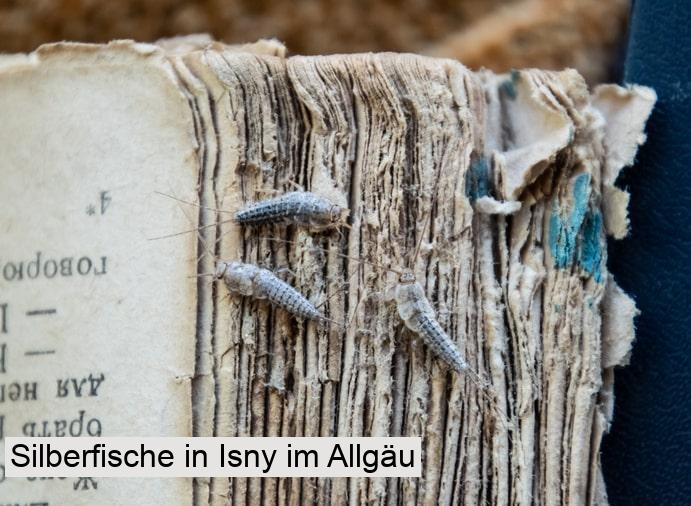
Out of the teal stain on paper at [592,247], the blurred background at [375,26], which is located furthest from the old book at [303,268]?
the blurred background at [375,26]

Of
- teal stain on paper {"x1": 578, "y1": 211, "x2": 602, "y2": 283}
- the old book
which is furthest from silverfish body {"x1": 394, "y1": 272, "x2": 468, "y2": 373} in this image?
teal stain on paper {"x1": 578, "y1": 211, "x2": 602, "y2": 283}

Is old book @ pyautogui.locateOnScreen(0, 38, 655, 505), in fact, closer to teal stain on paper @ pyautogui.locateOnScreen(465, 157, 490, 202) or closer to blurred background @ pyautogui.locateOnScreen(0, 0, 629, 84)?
teal stain on paper @ pyautogui.locateOnScreen(465, 157, 490, 202)

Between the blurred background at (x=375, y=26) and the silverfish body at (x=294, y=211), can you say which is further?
the blurred background at (x=375, y=26)

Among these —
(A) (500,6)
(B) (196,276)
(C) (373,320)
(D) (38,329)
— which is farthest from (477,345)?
(A) (500,6)

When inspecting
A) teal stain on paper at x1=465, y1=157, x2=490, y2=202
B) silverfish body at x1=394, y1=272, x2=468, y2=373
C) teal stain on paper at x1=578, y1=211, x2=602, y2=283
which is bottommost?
silverfish body at x1=394, y1=272, x2=468, y2=373

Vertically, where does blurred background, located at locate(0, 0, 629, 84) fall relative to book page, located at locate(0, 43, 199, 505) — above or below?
above

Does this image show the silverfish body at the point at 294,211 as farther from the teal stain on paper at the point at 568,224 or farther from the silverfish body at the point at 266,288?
the teal stain on paper at the point at 568,224

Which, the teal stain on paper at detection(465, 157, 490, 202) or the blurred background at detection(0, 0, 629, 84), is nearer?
the teal stain on paper at detection(465, 157, 490, 202)
